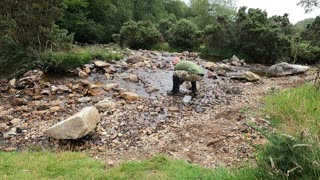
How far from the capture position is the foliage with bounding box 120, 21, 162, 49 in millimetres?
25281

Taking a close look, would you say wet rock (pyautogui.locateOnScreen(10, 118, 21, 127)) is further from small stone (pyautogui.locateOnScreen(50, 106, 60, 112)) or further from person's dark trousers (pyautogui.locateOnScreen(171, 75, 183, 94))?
person's dark trousers (pyautogui.locateOnScreen(171, 75, 183, 94))

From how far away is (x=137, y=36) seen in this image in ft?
82.3

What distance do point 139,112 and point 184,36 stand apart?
18761 mm

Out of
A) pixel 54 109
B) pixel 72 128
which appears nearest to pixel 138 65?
pixel 54 109

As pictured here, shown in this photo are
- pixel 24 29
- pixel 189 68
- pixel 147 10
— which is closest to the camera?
pixel 189 68

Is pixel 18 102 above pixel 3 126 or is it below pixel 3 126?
above

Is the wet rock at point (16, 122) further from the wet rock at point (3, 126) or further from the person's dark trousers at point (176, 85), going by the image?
the person's dark trousers at point (176, 85)

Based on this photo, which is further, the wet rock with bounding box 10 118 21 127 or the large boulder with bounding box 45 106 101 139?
Answer: the wet rock with bounding box 10 118 21 127

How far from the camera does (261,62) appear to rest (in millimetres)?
21812

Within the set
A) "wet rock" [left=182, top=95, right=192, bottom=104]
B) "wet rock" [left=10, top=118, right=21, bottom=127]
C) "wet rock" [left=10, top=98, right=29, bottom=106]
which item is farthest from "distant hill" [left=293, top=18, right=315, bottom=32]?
"wet rock" [left=10, top=118, right=21, bottom=127]

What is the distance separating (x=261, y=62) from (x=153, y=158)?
18073 mm

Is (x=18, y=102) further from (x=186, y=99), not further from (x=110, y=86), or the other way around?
(x=186, y=99)

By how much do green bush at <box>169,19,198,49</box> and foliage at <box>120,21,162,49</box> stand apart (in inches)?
58.4

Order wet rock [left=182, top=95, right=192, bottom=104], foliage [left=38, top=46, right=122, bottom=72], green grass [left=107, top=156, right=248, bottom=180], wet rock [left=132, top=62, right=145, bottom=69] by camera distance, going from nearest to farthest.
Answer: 1. green grass [left=107, top=156, right=248, bottom=180]
2. wet rock [left=182, top=95, right=192, bottom=104]
3. foliage [left=38, top=46, right=122, bottom=72]
4. wet rock [left=132, top=62, right=145, bottom=69]
